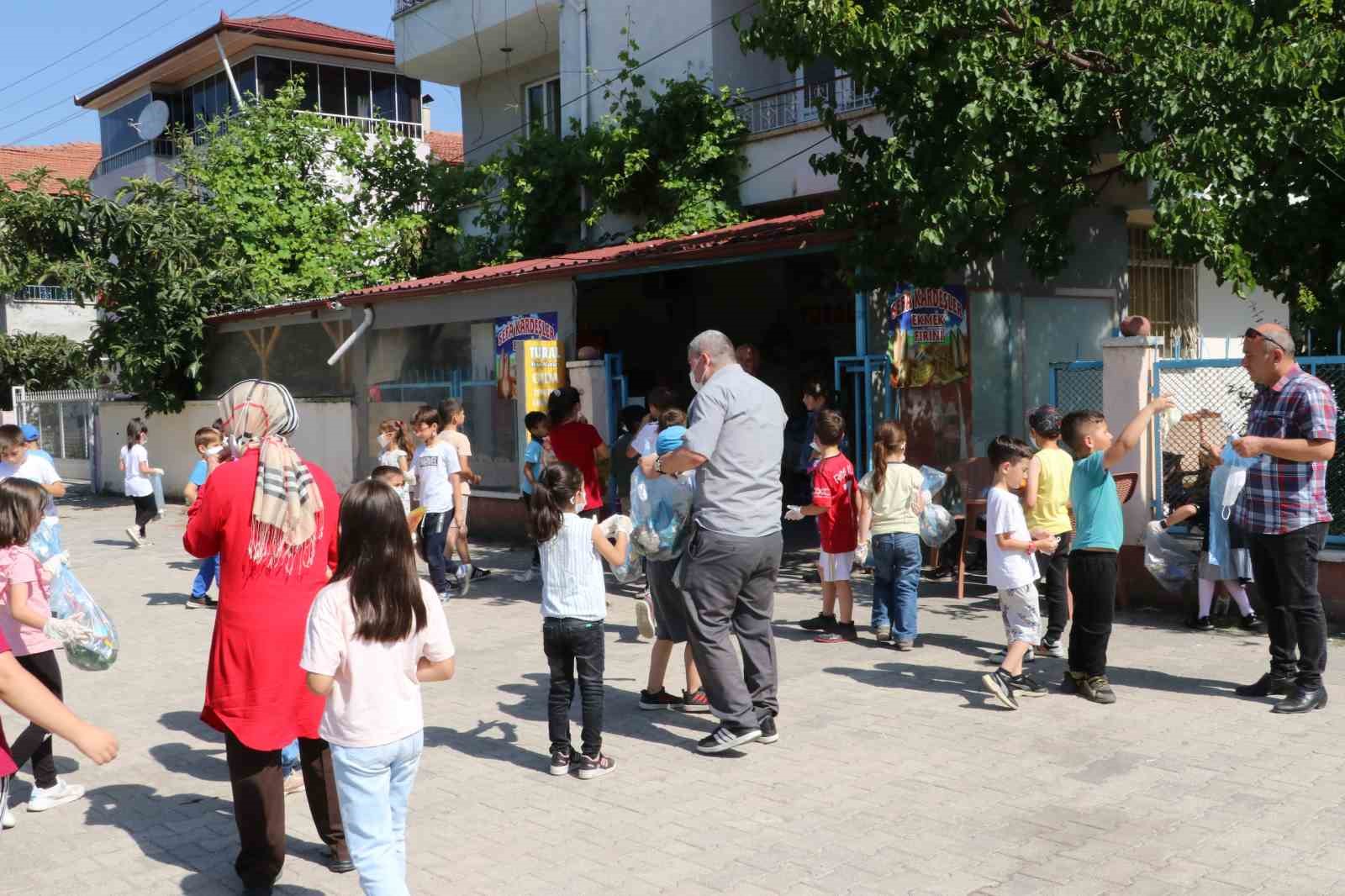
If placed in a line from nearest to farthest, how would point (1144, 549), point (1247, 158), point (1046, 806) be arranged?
point (1046, 806), point (1247, 158), point (1144, 549)

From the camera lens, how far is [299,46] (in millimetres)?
30172

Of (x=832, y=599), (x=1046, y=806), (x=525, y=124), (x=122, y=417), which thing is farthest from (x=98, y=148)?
(x=1046, y=806)

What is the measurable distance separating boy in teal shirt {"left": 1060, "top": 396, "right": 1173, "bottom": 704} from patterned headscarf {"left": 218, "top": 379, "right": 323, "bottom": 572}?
3.99m

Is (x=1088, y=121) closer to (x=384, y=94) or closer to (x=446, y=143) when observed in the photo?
(x=384, y=94)

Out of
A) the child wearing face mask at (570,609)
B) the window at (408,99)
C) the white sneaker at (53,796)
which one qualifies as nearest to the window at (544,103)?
the window at (408,99)

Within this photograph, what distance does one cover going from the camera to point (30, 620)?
16.3 ft

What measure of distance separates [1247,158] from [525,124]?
15.7 m

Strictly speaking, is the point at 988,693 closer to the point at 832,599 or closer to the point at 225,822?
the point at 832,599

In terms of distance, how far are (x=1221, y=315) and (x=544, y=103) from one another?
12.4m

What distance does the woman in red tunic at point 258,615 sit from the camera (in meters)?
4.17

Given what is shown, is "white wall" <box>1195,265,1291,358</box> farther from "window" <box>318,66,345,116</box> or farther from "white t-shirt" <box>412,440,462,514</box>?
"window" <box>318,66,345,116</box>

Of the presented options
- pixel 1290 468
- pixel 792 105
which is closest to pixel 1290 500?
pixel 1290 468

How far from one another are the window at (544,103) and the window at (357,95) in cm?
1153

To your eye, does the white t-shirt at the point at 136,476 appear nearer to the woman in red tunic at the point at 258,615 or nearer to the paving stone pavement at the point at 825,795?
the paving stone pavement at the point at 825,795
